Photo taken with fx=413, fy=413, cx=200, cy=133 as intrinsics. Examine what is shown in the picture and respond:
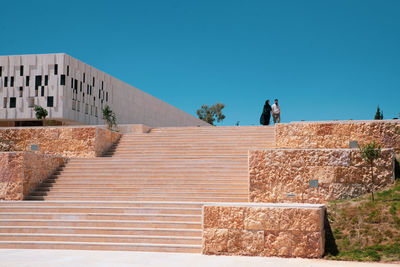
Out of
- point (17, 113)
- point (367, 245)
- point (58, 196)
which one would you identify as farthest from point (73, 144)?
point (17, 113)

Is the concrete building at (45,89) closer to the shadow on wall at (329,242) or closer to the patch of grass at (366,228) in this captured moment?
the patch of grass at (366,228)

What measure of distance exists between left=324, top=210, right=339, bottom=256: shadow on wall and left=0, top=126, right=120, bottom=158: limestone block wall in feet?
35.5

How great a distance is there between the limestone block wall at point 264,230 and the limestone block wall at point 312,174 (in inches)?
130

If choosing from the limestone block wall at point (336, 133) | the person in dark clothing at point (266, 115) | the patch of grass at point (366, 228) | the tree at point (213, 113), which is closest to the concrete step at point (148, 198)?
the patch of grass at point (366, 228)

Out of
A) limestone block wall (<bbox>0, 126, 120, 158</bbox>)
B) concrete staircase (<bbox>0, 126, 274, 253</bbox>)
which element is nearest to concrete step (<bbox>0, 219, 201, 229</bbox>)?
concrete staircase (<bbox>0, 126, 274, 253</bbox>)

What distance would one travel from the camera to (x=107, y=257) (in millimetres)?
8891

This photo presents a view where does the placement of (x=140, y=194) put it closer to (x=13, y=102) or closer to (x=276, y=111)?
(x=276, y=111)

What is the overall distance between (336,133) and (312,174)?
10.7ft

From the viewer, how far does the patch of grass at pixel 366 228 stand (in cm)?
885

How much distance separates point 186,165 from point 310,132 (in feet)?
15.6

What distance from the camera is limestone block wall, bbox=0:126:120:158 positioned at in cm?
1788

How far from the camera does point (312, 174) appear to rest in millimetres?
12391

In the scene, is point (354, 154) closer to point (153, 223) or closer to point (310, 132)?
point (310, 132)

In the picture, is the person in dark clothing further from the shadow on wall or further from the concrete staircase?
the shadow on wall
